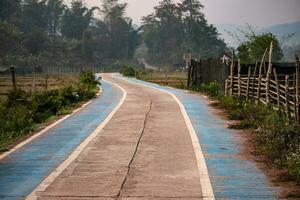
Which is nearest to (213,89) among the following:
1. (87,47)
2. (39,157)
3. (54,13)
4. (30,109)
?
(30,109)

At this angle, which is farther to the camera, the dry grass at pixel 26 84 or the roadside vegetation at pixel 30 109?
the dry grass at pixel 26 84

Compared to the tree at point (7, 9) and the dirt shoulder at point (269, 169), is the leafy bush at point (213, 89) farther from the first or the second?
the tree at point (7, 9)

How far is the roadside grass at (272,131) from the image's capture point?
8.86 m

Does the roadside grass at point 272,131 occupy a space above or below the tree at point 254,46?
below

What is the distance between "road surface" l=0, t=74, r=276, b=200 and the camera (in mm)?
7197

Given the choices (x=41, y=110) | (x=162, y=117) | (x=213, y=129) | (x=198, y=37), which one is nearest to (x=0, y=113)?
(x=41, y=110)

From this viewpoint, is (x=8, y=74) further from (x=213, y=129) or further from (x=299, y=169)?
(x=299, y=169)

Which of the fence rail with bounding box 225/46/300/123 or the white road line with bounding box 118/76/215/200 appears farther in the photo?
the fence rail with bounding box 225/46/300/123

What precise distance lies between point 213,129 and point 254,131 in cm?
117

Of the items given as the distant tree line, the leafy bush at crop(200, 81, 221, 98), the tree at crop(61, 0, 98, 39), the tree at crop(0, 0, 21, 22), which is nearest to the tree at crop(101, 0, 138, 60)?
the distant tree line

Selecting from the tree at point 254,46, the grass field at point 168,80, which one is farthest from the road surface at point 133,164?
the tree at point 254,46

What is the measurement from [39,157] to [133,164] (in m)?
2.09

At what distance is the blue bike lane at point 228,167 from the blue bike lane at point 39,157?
9.42ft

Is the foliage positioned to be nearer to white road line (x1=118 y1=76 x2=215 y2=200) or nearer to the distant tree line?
the distant tree line
